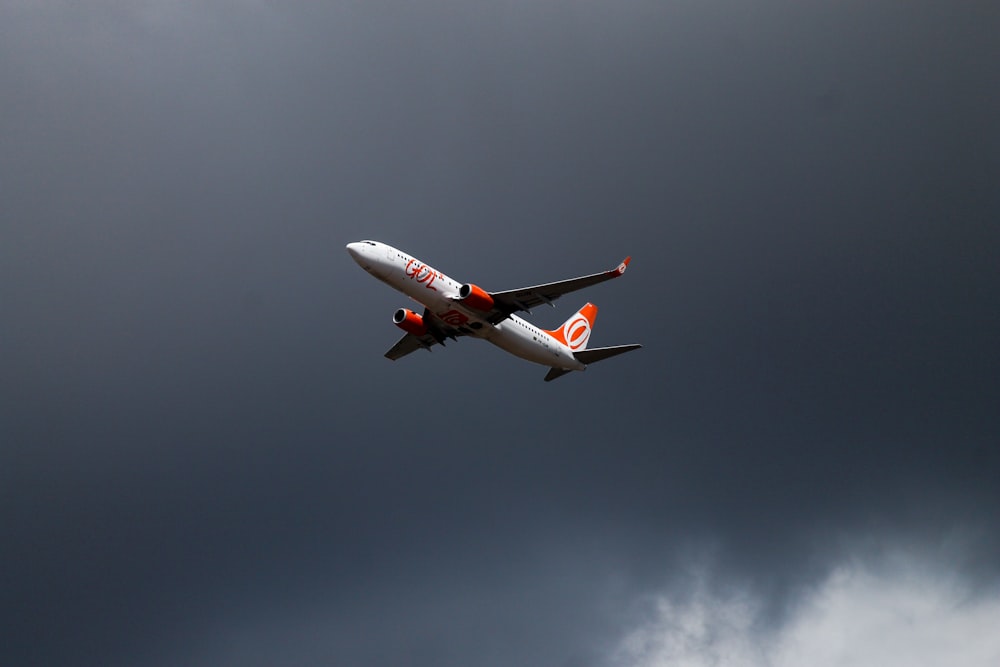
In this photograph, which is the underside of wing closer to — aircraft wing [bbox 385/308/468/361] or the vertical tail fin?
aircraft wing [bbox 385/308/468/361]

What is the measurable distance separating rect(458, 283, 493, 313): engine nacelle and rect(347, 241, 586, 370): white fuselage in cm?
57

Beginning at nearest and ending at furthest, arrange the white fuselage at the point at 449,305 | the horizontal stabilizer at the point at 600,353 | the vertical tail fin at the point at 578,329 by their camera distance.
A: the white fuselage at the point at 449,305, the horizontal stabilizer at the point at 600,353, the vertical tail fin at the point at 578,329

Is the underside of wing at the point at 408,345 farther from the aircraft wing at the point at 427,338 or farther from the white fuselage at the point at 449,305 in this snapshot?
the white fuselage at the point at 449,305

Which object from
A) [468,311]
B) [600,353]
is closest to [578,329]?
[600,353]

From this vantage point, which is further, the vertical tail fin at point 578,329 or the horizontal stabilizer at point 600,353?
the vertical tail fin at point 578,329

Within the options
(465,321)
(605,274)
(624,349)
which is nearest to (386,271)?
(465,321)

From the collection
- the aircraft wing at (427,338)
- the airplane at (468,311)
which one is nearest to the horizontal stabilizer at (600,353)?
the airplane at (468,311)

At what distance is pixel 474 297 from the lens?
8238 cm

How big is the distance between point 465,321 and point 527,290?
22.2 feet

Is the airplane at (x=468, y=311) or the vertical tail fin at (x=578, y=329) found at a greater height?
the vertical tail fin at (x=578, y=329)

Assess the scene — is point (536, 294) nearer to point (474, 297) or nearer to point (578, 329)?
point (474, 297)

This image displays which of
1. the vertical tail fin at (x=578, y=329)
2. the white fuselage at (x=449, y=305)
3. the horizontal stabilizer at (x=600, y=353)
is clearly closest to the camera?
the white fuselage at (x=449, y=305)

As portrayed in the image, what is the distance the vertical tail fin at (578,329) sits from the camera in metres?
104

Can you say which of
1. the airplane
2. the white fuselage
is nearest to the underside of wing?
the airplane
